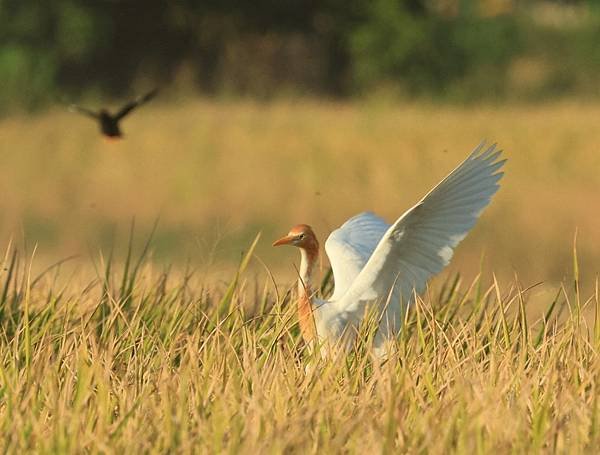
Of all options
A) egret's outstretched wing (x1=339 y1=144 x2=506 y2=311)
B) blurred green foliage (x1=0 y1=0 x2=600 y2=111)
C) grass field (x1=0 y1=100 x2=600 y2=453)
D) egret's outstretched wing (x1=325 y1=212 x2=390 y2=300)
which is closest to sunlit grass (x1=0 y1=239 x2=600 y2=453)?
grass field (x1=0 y1=100 x2=600 y2=453)

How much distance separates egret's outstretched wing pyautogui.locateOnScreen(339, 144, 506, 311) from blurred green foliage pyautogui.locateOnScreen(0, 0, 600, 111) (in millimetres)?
20611

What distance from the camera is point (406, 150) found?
62.2 ft

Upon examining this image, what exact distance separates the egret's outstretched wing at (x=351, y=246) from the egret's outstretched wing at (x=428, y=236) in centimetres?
19

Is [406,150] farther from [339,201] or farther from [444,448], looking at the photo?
[444,448]

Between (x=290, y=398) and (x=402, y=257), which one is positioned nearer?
(x=290, y=398)

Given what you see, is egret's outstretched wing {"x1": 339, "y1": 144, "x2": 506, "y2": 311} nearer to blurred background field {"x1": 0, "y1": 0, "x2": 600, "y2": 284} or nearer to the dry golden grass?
blurred background field {"x1": 0, "y1": 0, "x2": 600, "y2": 284}

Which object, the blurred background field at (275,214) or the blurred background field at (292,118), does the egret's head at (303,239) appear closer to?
the blurred background field at (275,214)

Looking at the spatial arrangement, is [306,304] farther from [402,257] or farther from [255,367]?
[255,367]

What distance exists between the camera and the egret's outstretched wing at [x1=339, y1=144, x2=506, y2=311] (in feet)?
13.9

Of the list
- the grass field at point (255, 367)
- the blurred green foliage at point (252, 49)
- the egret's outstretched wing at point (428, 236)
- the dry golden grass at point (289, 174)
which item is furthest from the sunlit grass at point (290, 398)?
the blurred green foliage at point (252, 49)

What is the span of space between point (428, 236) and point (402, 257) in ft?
0.32

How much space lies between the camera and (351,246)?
4.82m

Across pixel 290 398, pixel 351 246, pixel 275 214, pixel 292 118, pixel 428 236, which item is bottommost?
pixel 275 214

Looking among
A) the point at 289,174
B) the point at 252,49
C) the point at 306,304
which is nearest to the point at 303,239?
the point at 306,304
